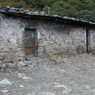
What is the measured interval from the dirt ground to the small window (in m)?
1.10

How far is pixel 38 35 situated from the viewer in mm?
17234

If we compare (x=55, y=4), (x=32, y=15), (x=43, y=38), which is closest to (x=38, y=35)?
(x=43, y=38)

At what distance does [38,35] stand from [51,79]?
595cm

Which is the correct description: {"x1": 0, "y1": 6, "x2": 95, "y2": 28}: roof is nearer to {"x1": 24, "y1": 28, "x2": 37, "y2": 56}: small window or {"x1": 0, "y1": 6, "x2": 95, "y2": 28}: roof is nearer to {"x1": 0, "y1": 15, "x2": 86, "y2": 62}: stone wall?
{"x1": 0, "y1": 15, "x2": 86, "y2": 62}: stone wall

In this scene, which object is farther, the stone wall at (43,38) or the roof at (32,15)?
the stone wall at (43,38)

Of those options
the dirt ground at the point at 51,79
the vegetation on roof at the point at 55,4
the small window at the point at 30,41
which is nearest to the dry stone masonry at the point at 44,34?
the small window at the point at 30,41

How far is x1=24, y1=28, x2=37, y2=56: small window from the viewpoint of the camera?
16875 mm

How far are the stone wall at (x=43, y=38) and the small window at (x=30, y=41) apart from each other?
0.25 meters

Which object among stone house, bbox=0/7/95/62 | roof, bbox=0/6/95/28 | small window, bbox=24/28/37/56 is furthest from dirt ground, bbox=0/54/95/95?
roof, bbox=0/6/95/28

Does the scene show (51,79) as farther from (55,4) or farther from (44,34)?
(55,4)

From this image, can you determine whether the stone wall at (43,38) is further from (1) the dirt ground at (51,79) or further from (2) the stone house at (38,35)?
(1) the dirt ground at (51,79)

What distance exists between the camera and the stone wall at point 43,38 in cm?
1565

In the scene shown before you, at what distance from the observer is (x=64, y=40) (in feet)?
61.4

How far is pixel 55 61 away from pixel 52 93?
22.0 ft
